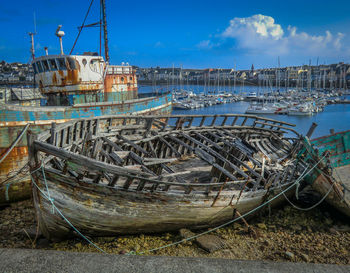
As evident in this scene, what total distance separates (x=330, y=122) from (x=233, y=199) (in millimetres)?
46528

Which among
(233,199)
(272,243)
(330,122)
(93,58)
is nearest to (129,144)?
(233,199)

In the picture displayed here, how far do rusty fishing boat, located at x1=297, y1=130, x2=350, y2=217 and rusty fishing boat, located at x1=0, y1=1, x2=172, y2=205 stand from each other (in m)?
11.7

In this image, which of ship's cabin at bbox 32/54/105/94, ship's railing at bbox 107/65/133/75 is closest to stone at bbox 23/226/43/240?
ship's cabin at bbox 32/54/105/94

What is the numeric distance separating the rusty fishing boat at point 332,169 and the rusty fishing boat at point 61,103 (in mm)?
11717

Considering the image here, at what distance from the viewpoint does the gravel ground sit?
744 centimetres

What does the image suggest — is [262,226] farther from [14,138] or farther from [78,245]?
[14,138]

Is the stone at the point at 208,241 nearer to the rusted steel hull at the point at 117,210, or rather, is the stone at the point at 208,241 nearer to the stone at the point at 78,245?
the rusted steel hull at the point at 117,210

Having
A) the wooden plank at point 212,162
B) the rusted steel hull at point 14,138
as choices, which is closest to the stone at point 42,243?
the rusted steel hull at point 14,138

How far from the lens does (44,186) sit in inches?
248

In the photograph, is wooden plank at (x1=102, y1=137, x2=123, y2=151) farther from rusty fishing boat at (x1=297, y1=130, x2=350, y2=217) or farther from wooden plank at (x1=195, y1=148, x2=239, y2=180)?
rusty fishing boat at (x1=297, y1=130, x2=350, y2=217)

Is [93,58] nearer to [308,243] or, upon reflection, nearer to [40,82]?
[40,82]

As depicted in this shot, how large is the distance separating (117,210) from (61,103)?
43.8 feet

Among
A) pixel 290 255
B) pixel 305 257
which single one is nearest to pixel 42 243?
pixel 290 255

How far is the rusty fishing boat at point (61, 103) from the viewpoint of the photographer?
12.2 metres
